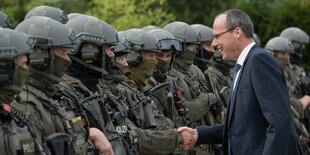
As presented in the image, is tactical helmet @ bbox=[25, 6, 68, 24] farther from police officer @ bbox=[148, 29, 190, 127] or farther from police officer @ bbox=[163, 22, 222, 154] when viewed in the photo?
police officer @ bbox=[163, 22, 222, 154]

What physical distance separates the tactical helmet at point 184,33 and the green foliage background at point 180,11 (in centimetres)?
111

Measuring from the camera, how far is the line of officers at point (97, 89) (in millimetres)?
4434

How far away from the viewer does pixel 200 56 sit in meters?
10.7

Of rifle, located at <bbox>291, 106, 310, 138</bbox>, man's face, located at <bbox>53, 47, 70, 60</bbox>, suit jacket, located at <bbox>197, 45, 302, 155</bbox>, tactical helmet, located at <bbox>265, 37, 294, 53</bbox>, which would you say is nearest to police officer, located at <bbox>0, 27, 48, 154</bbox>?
man's face, located at <bbox>53, 47, 70, 60</bbox>

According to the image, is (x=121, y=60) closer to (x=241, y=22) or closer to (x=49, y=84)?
(x=49, y=84)

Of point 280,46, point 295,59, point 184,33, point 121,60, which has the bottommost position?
point 295,59

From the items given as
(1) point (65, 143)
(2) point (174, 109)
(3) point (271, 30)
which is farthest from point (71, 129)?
(3) point (271, 30)

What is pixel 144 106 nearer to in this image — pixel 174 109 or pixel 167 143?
pixel 167 143

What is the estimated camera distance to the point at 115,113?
5875 mm

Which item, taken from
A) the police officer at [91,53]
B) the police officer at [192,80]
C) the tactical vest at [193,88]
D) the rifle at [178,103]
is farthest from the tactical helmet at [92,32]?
the tactical vest at [193,88]

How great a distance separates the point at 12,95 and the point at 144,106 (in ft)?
8.77

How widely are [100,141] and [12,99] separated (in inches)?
44.8

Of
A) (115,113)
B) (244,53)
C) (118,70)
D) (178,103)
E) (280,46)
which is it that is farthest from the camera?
(280,46)

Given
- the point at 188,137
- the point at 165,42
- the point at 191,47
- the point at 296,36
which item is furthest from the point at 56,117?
the point at 296,36
